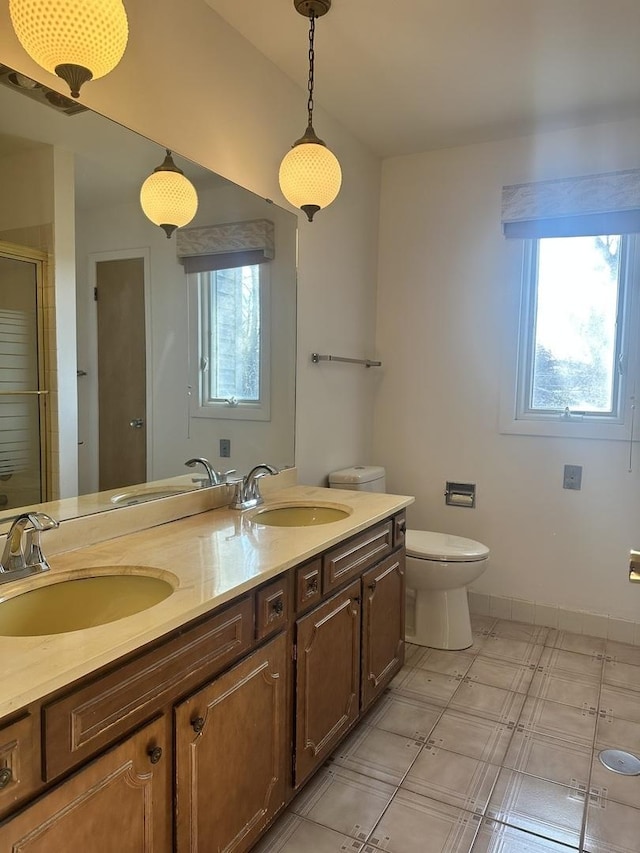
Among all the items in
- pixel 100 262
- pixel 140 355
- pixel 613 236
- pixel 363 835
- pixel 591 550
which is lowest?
pixel 363 835

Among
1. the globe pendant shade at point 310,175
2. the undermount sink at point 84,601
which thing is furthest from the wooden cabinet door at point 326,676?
the globe pendant shade at point 310,175

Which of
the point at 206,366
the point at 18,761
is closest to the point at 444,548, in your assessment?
the point at 206,366

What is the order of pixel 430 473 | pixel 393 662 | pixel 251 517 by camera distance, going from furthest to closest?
1. pixel 430 473
2. pixel 393 662
3. pixel 251 517

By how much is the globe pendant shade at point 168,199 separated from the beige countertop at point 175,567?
0.97 meters

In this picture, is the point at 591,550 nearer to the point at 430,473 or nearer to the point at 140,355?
the point at 430,473

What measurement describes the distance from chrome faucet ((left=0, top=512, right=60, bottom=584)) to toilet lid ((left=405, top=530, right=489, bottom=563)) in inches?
69.6

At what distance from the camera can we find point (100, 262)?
5.49 feet

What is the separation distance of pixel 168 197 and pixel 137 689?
1461 millimetres

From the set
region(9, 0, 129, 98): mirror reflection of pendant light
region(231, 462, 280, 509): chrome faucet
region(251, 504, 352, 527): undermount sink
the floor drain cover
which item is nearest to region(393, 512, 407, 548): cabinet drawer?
region(251, 504, 352, 527): undermount sink

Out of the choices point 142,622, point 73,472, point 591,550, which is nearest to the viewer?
point 142,622

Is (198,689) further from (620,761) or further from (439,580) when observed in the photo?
(439,580)

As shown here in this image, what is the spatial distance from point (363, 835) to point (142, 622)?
1043 mm

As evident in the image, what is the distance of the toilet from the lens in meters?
2.70

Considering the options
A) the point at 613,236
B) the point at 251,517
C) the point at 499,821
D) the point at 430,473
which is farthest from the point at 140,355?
the point at 613,236
